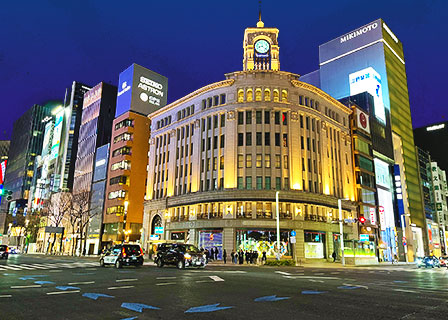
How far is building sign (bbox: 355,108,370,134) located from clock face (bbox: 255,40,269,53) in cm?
2254

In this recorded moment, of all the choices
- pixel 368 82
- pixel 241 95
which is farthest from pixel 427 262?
pixel 368 82

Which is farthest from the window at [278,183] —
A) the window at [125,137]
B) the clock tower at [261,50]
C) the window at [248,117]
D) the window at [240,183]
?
the window at [125,137]

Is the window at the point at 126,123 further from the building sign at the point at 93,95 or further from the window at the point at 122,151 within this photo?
the building sign at the point at 93,95

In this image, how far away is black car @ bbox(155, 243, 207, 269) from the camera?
2647cm

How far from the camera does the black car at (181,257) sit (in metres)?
26.5

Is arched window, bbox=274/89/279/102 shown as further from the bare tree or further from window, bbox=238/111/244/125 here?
the bare tree

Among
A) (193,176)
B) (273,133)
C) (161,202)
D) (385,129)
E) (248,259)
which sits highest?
(385,129)

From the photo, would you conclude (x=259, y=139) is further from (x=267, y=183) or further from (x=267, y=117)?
(x=267, y=183)

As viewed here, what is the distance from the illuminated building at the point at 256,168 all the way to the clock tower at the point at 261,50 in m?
0.20

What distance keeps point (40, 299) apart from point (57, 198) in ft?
327

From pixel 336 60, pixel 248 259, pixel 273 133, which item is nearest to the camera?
pixel 248 259

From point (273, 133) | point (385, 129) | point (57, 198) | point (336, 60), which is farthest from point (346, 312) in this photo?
point (336, 60)

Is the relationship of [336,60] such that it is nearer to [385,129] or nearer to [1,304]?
[385,129]

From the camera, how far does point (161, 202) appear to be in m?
59.2
